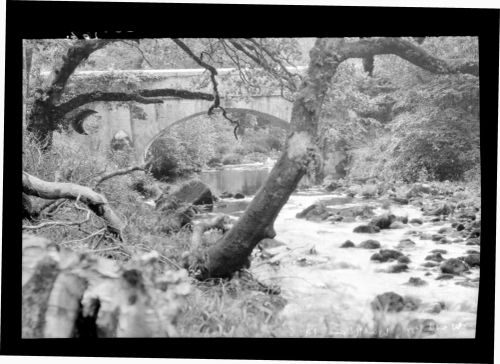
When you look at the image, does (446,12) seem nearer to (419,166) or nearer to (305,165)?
(419,166)

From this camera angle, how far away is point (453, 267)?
123 inches

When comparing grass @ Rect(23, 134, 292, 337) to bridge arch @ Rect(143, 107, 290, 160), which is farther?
bridge arch @ Rect(143, 107, 290, 160)

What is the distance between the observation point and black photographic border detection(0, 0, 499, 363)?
123 inches

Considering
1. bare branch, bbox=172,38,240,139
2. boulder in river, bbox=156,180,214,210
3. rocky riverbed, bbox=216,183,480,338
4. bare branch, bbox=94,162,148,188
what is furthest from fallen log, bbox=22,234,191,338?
bare branch, bbox=172,38,240,139

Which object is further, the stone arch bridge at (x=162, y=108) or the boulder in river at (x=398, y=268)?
the stone arch bridge at (x=162, y=108)

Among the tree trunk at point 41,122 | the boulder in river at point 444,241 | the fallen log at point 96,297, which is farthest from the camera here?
the tree trunk at point 41,122

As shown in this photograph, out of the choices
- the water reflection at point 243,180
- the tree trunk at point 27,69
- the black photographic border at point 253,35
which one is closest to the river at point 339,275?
the water reflection at point 243,180

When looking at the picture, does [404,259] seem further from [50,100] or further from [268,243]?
[50,100]

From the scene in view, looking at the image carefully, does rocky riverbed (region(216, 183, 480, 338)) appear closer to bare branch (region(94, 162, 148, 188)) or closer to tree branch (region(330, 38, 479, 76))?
bare branch (region(94, 162, 148, 188))

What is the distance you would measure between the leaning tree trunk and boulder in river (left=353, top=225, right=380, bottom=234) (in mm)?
435

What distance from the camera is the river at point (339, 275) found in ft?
10.1

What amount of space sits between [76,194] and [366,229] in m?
1.69

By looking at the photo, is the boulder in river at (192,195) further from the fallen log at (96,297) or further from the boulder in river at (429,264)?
the boulder in river at (429,264)

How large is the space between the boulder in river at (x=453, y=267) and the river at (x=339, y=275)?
0.04 metres
